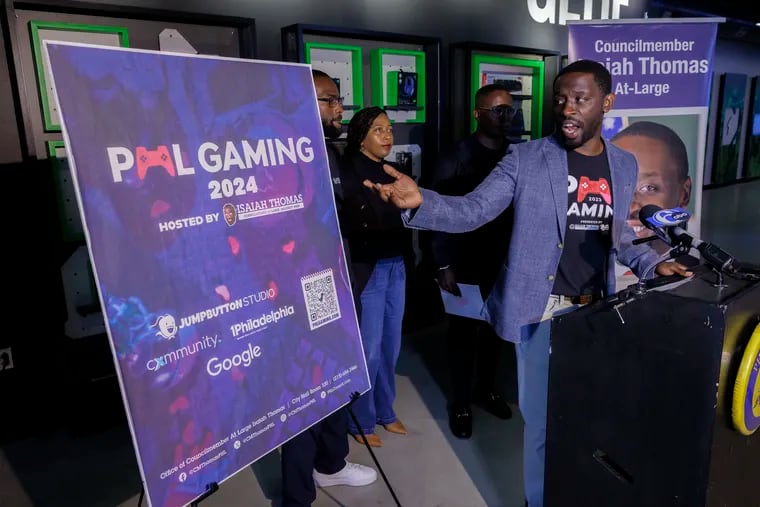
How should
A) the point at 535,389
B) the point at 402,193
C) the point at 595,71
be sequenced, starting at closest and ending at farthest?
1. the point at 402,193
2. the point at 595,71
3. the point at 535,389

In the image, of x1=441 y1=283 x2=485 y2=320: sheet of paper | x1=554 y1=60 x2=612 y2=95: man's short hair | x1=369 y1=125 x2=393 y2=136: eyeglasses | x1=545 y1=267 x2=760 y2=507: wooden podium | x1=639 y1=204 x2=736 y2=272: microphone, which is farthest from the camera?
x1=441 y1=283 x2=485 y2=320: sheet of paper

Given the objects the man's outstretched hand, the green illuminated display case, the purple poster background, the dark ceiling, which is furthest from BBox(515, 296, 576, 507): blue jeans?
the dark ceiling

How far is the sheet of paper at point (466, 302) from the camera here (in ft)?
8.56

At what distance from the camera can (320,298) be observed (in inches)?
61.8

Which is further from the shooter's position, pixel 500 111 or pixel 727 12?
pixel 727 12

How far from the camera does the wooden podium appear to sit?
4.20ft

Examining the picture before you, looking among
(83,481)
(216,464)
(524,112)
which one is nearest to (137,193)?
(216,464)

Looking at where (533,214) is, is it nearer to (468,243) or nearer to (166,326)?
(468,243)

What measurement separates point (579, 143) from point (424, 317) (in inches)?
100

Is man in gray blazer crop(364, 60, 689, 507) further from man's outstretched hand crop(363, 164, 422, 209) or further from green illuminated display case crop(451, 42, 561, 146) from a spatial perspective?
green illuminated display case crop(451, 42, 561, 146)

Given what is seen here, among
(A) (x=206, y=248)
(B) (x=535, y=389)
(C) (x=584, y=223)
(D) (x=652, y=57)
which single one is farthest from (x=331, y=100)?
(D) (x=652, y=57)

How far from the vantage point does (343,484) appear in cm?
234

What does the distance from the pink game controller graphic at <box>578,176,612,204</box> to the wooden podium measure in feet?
1.19

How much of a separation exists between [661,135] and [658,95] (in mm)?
217
